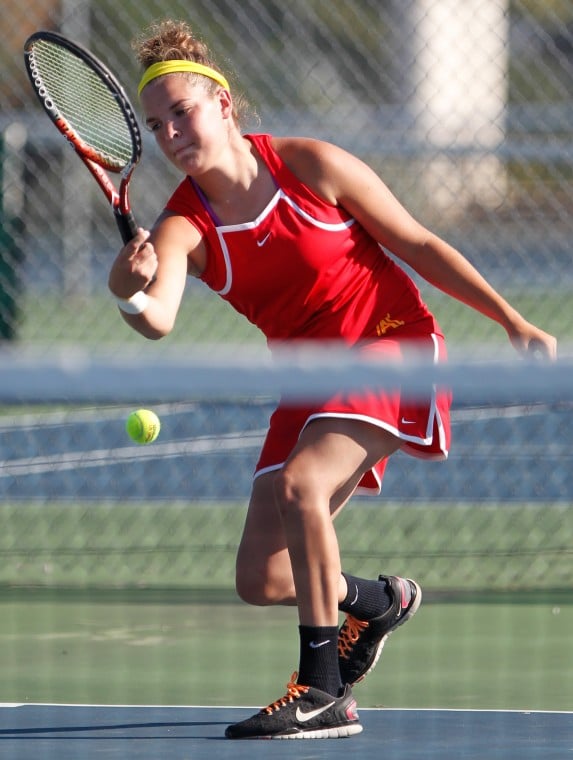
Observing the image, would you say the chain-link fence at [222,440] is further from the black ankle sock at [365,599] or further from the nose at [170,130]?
the black ankle sock at [365,599]

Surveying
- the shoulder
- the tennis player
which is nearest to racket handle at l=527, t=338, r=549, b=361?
the tennis player

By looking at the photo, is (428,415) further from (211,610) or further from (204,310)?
(204,310)

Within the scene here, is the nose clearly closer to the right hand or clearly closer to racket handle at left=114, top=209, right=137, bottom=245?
racket handle at left=114, top=209, right=137, bottom=245

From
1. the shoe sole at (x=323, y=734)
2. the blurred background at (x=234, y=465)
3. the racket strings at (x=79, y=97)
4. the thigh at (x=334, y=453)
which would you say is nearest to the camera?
the thigh at (x=334, y=453)

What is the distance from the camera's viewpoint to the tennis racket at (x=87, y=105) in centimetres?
332

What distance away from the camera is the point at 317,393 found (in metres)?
1.72

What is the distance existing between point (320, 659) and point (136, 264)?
89cm

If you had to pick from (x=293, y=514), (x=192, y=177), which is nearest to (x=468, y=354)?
(x=293, y=514)

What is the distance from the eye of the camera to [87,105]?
146 inches

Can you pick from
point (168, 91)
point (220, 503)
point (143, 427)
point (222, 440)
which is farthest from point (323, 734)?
point (222, 440)

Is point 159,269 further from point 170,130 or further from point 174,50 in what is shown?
point 174,50

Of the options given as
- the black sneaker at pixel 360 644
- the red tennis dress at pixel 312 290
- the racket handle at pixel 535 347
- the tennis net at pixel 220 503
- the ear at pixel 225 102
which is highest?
the ear at pixel 225 102

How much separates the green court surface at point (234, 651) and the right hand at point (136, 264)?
→ 1216mm

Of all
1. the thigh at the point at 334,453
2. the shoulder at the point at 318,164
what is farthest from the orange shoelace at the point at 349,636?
the shoulder at the point at 318,164
